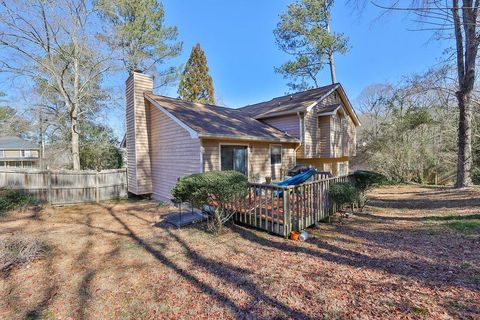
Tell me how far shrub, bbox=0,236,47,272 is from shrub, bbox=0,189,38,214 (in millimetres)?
5430

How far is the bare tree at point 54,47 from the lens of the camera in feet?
36.1

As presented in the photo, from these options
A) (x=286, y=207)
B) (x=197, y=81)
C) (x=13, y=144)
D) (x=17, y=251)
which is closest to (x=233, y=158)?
(x=286, y=207)

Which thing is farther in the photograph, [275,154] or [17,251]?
[275,154]

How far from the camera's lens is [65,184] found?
962cm

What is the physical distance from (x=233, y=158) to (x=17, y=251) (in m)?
6.41

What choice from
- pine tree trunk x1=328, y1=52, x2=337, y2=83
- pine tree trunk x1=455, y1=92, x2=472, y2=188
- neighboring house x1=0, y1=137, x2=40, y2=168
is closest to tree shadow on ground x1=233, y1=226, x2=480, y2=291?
pine tree trunk x1=455, y1=92, x2=472, y2=188

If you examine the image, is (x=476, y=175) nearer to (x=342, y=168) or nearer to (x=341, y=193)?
(x=342, y=168)

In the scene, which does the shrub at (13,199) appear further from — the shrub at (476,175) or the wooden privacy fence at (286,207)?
the shrub at (476,175)

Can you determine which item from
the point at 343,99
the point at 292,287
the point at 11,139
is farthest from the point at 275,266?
the point at 11,139

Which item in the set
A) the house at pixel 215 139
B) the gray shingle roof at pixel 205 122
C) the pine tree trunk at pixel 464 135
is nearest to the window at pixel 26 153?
the house at pixel 215 139

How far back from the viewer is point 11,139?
98.7 ft

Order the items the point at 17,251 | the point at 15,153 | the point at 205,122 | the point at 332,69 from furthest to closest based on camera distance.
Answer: the point at 15,153 → the point at 332,69 → the point at 205,122 → the point at 17,251

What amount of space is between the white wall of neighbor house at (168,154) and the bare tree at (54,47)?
21.2 feet

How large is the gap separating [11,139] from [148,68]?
25807 mm
